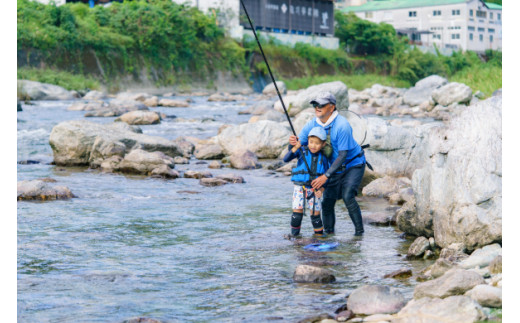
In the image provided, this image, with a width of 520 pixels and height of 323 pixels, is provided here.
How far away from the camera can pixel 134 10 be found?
139 feet

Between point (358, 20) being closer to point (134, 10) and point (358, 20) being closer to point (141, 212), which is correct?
point (134, 10)

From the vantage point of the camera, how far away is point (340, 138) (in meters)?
6.75

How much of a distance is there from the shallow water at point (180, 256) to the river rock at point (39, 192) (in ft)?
0.87

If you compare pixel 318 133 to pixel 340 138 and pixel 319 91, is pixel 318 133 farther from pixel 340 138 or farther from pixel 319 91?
pixel 319 91

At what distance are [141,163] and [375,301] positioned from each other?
821cm

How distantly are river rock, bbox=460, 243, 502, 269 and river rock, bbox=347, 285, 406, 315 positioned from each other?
42.3 inches

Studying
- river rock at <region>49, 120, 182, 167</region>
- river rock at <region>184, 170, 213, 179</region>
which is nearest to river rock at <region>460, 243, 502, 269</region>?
river rock at <region>184, 170, 213, 179</region>

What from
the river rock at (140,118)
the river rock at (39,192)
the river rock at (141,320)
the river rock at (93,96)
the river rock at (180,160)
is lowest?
the river rock at (141,320)

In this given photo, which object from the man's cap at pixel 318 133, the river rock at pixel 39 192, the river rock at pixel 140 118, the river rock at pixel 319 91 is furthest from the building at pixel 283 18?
the man's cap at pixel 318 133

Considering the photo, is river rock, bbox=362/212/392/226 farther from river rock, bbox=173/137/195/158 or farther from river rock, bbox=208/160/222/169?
river rock, bbox=173/137/195/158

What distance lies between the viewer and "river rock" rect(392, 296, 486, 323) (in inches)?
154

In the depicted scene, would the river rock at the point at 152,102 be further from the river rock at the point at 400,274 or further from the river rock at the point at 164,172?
the river rock at the point at 400,274

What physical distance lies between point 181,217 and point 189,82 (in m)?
36.5

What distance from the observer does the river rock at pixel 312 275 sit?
532cm
